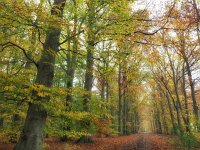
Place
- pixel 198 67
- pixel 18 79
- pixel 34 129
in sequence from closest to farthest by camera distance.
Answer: pixel 18 79, pixel 34 129, pixel 198 67

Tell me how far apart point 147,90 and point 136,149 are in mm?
32683

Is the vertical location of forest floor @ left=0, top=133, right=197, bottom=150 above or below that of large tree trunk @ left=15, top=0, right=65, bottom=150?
below

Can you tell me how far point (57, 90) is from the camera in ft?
23.7

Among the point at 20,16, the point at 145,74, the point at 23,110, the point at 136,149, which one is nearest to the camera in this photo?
the point at 20,16

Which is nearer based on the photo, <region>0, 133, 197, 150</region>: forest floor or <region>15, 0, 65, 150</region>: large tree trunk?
<region>15, 0, 65, 150</region>: large tree trunk

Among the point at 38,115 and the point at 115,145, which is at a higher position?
the point at 38,115

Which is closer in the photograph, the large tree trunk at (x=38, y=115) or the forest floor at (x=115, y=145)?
the large tree trunk at (x=38, y=115)

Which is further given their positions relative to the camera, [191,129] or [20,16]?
[191,129]

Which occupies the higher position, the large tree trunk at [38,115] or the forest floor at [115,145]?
the large tree trunk at [38,115]

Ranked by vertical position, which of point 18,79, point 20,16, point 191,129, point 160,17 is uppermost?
point 160,17

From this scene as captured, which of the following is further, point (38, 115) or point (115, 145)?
point (115, 145)

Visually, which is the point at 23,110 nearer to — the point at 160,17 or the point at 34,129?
the point at 34,129

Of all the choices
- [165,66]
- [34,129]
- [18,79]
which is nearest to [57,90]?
[18,79]

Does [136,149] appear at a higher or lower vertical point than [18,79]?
lower
